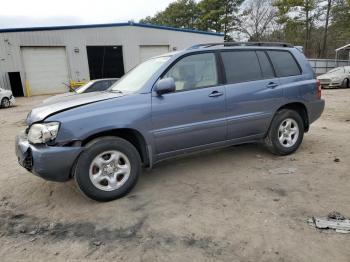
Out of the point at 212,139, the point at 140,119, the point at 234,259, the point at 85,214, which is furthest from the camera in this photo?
the point at 212,139

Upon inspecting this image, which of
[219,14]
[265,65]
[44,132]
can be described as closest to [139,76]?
[44,132]

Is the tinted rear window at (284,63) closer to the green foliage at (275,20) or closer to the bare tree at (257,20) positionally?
the green foliage at (275,20)

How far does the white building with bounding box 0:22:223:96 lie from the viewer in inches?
899

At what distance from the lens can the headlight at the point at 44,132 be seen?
361cm

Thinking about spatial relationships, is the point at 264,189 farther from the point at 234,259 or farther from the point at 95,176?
the point at 95,176

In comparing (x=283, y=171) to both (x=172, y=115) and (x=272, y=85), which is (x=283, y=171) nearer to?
(x=272, y=85)

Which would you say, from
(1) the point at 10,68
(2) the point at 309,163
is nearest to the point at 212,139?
(2) the point at 309,163

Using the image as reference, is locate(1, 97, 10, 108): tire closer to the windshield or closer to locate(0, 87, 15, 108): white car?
locate(0, 87, 15, 108): white car

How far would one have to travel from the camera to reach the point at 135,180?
410 centimetres

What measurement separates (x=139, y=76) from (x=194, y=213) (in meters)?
2.20

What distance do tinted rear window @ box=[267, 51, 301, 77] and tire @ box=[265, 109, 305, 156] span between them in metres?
0.64

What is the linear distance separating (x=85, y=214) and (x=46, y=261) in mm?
867

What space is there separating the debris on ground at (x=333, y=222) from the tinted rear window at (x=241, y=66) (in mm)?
2257

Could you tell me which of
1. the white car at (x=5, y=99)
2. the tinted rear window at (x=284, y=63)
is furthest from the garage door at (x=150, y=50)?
the tinted rear window at (x=284, y=63)
